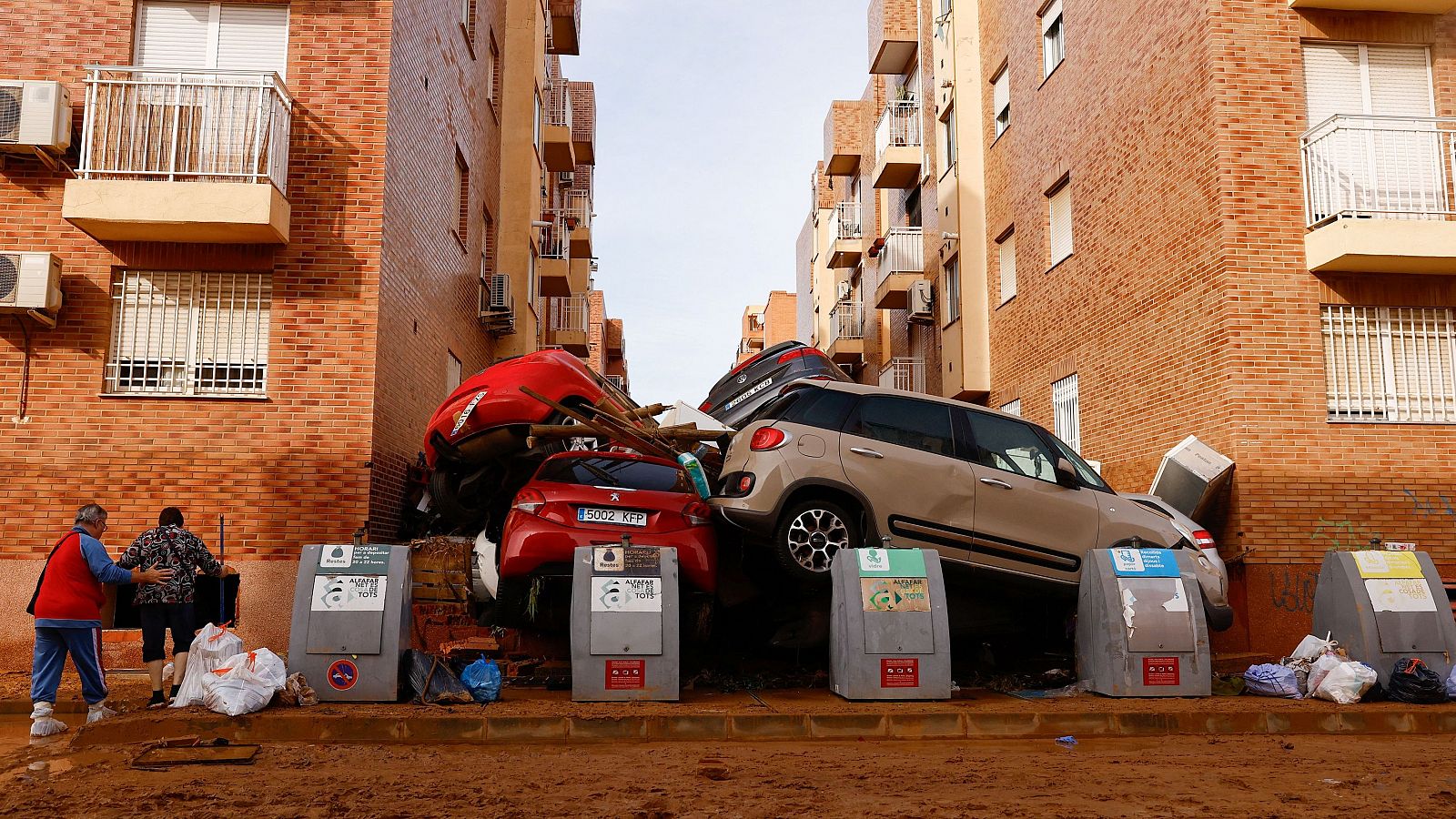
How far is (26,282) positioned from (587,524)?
633 centimetres

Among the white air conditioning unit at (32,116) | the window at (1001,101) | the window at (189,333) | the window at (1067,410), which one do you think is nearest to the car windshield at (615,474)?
the window at (189,333)

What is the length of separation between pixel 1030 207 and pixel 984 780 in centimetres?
1322

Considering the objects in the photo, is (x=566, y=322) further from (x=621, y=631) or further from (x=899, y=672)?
(x=899, y=672)

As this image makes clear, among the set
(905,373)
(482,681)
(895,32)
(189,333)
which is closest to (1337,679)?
(482,681)

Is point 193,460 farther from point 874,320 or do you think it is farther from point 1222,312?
point 874,320

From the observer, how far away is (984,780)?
569cm

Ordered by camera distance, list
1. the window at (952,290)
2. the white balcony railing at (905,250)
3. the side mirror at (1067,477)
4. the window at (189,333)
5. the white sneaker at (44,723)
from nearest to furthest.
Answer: the white sneaker at (44,723) → the side mirror at (1067,477) → the window at (189,333) → the window at (952,290) → the white balcony railing at (905,250)

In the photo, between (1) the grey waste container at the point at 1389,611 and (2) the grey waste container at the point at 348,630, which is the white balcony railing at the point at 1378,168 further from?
(2) the grey waste container at the point at 348,630

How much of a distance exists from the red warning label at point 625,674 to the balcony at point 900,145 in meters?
19.3

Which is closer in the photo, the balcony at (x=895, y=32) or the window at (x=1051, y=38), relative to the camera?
the window at (x=1051, y=38)

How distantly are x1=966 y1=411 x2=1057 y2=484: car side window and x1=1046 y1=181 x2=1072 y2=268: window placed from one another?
7.15 meters

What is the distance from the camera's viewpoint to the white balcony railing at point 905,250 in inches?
943

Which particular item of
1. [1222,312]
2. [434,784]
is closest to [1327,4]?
[1222,312]

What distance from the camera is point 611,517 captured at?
8.30m
